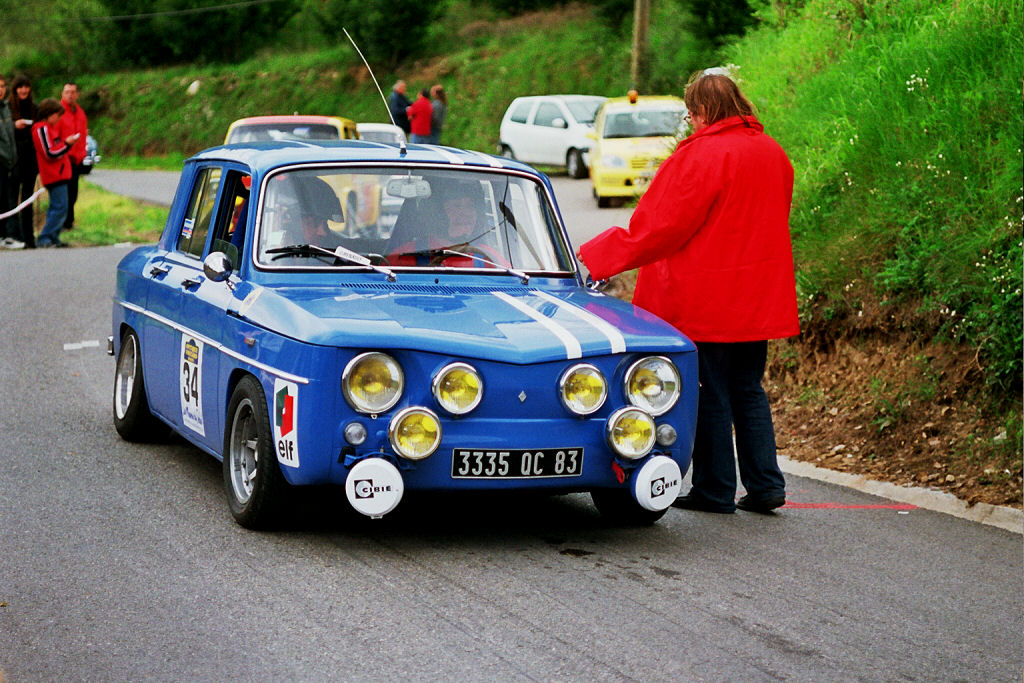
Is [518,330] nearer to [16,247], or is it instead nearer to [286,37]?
[16,247]

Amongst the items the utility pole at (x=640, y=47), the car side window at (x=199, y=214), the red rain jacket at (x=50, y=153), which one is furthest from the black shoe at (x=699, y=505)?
the utility pole at (x=640, y=47)

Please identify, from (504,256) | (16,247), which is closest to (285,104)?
(16,247)

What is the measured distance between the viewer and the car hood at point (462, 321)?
19.3ft

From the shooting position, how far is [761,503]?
23.8 ft

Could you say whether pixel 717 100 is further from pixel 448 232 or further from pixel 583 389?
pixel 583 389

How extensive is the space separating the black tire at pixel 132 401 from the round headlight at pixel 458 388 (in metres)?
2.69

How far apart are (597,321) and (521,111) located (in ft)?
94.5

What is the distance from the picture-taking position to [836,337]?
9883mm

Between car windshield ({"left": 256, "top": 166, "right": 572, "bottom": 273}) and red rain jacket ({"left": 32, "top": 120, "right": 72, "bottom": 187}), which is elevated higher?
car windshield ({"left": 256, "top": 166, "right": 572, "bottom": 273})

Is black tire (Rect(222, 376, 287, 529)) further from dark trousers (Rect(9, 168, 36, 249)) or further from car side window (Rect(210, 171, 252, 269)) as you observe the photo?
dark trousers (Rect(9, 168, 36, 249))

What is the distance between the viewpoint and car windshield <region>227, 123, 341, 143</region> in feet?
61.9

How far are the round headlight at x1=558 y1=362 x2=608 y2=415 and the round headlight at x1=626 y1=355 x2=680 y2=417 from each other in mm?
147

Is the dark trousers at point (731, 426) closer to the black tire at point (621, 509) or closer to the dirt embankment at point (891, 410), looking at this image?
the black tire at point (621, 509)

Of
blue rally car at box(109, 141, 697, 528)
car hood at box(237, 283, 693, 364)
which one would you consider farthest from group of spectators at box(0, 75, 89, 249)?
car hood at box(237, 283, 693, 364)
